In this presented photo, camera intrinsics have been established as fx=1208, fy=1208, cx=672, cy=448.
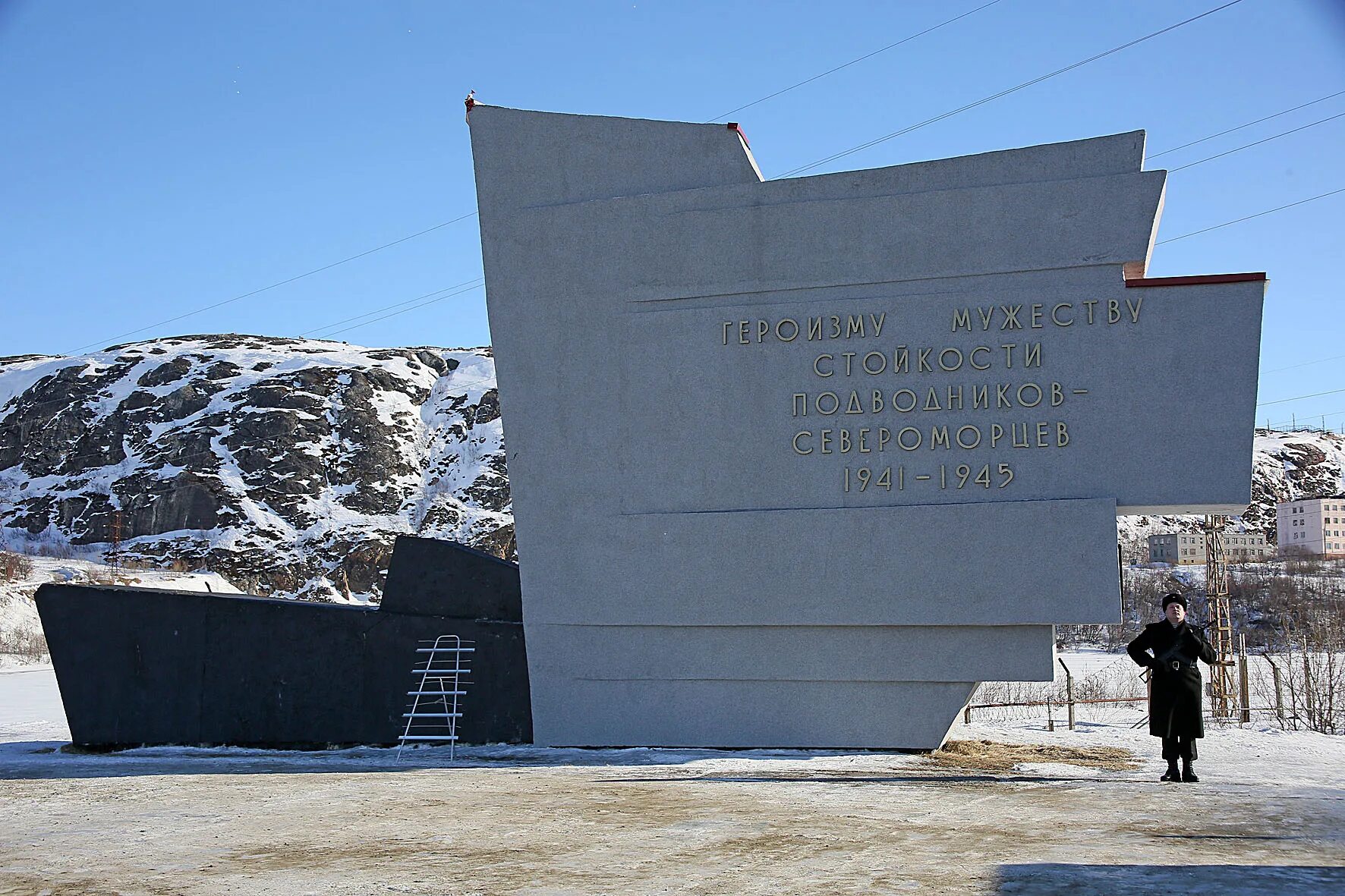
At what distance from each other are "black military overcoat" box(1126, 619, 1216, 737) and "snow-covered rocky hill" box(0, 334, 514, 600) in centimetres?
6875

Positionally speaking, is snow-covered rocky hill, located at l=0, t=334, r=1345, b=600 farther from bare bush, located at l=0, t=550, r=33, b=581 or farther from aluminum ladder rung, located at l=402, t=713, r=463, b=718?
aluminum ladder rung, located at l=402, t=713, r=463, b=718

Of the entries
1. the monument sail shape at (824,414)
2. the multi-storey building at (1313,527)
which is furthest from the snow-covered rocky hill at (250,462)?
the multi-storey building at (1313,527)

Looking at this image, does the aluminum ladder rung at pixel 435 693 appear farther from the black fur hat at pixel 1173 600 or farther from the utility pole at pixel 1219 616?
the utility pole at pixel 1219 616

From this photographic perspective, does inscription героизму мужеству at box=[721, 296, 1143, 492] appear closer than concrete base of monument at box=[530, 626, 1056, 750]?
Yes

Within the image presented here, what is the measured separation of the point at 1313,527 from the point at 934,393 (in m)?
119

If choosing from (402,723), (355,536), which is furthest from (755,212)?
(355,536)

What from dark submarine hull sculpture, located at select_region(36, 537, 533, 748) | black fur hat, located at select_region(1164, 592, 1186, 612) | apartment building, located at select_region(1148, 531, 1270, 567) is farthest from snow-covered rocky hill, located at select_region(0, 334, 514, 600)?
black fur hat, located at select_region(1164, 592, 1186, 612)

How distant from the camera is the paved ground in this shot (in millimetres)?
6594

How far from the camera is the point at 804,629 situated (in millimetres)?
12719

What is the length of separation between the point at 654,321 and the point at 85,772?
753 cm

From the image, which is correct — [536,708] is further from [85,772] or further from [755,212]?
[755,212]

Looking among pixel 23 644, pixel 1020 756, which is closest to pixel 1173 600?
pixel 1020 756

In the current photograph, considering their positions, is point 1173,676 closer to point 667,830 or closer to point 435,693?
point 667,830

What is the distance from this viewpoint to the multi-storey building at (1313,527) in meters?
111
